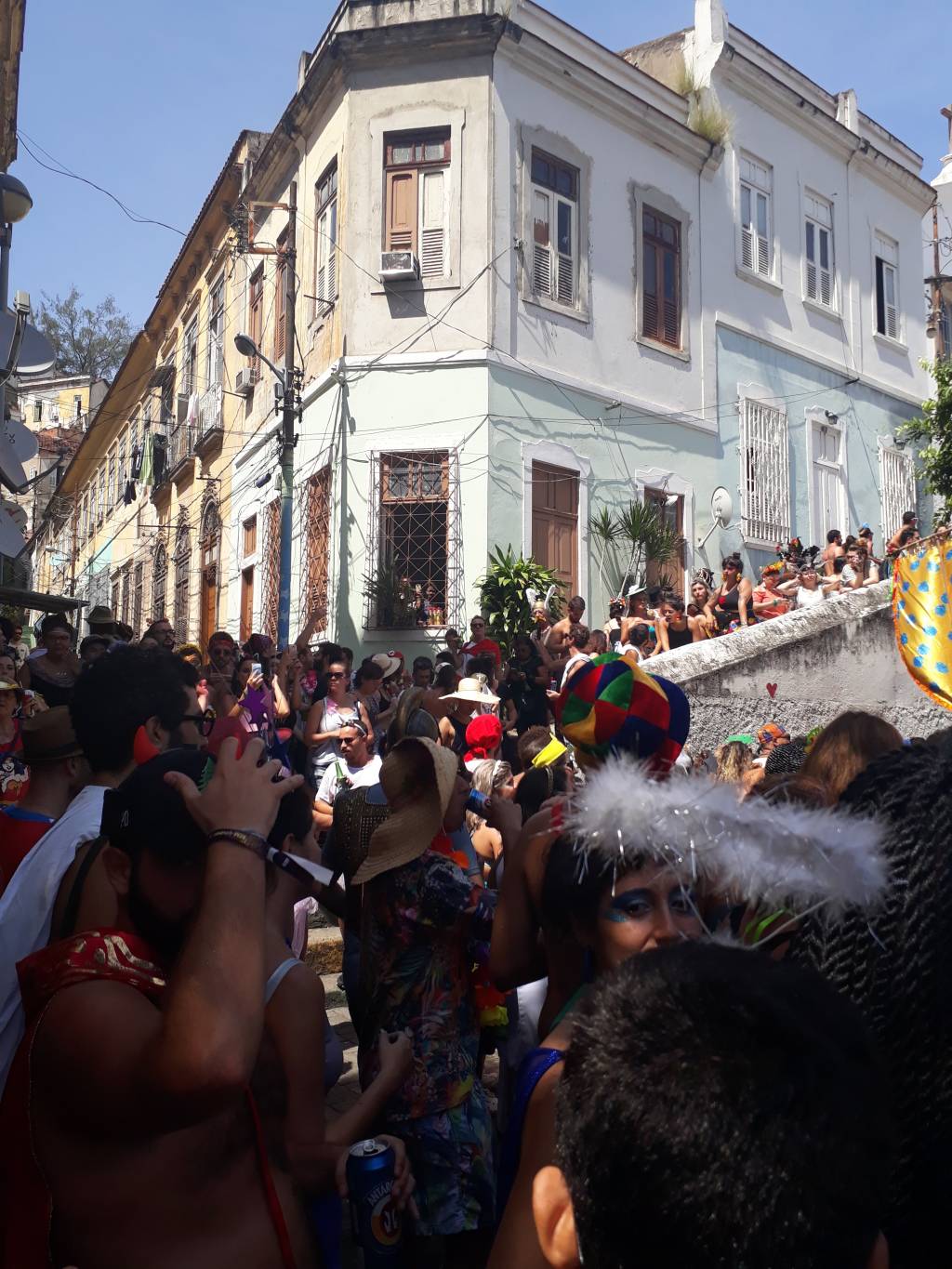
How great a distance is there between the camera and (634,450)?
1664 centimetres

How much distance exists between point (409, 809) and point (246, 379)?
1707 cm

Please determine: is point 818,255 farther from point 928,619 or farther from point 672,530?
point 928,619

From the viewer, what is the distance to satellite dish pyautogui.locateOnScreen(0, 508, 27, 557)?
24.0 ft

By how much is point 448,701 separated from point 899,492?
15485mm

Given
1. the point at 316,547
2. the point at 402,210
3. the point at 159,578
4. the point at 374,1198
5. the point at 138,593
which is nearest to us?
the point at 374,1198

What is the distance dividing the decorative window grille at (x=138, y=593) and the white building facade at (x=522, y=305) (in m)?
10.4

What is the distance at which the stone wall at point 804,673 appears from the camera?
10.2m

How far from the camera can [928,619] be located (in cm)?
419

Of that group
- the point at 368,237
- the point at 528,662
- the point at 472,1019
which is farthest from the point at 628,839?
the point at 368,237

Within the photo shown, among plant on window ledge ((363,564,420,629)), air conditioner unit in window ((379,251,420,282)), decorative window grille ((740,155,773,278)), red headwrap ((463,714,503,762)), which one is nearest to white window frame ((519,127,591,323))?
air conditioner unit in window ((379,251,420,282))

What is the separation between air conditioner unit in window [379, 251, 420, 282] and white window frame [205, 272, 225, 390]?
282 inches

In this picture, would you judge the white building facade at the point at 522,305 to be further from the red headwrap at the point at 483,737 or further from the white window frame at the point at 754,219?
the red headwrap at the point at 483,737

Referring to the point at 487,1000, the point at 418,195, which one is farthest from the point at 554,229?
the point at 487,1000

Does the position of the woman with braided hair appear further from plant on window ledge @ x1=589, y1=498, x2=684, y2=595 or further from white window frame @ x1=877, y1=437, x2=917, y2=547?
white window frame @ x1=877, y1=437, x2=917, y2=547
